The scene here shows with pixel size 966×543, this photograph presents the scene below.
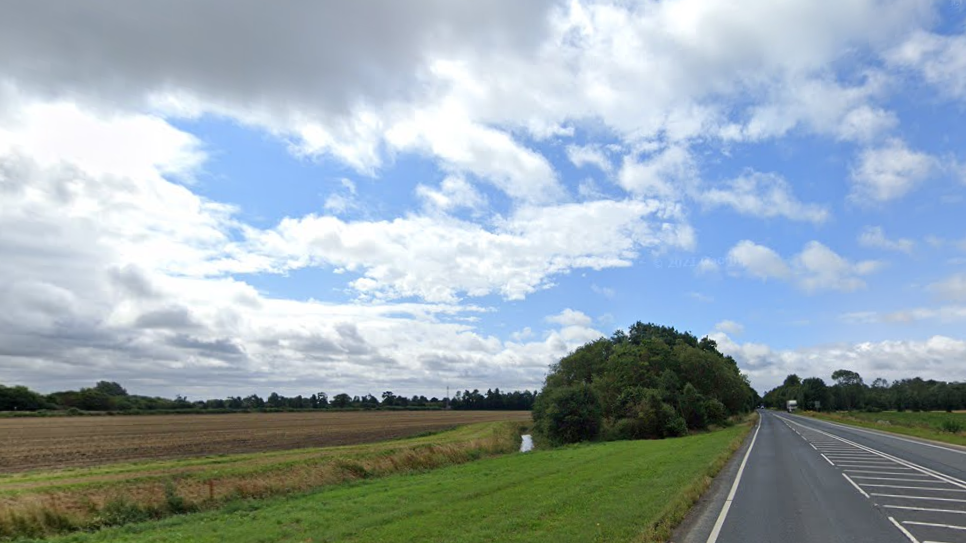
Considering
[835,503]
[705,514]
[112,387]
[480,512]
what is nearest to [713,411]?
[835,503]

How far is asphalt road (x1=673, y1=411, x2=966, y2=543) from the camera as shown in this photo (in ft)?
35.0

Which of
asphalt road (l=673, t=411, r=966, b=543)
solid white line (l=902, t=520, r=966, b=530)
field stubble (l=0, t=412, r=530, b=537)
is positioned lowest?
field stubble (l=0, t=412, r=530, b=537)

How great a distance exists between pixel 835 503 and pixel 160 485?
22.9 m

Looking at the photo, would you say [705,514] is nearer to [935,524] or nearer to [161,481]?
[935,524]

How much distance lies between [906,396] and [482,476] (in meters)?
175

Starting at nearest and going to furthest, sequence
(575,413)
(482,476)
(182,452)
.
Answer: (482,476), (182,452), (575,413)

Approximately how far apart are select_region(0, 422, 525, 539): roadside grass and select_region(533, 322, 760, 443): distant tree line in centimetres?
1861

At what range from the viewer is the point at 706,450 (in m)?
A: 29.5

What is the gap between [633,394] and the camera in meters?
54.0

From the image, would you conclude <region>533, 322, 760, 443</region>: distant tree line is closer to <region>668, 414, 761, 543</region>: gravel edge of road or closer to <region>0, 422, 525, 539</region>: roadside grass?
<region>0, 422, 525, 539</region>: roadside grass

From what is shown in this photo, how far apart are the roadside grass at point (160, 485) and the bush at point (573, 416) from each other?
17638 mm

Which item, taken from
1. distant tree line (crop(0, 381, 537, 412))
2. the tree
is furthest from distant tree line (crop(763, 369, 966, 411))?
the tree

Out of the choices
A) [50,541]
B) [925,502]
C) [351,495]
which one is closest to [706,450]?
[925,502]

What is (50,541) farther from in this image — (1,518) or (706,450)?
(706,450)
